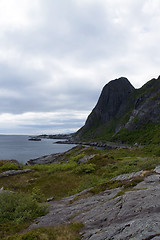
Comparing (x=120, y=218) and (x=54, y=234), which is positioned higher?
(x=120, y=218)

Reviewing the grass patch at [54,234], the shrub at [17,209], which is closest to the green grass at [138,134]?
the shrub at [17,209]

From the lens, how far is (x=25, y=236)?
23.2 ft

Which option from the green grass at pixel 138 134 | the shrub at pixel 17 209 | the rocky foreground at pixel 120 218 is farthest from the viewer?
A: the green grass at pixel 138 134

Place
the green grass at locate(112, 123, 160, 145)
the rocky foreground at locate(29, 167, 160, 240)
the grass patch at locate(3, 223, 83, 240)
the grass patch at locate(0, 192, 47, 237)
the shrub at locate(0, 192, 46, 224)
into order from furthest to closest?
1. the green grass at locate(112, 123, 160, 145)
2. the shrub at locate(0, 192, 46, 224)
3. the grass patch at locate(0, 192, 47, 237)
4. the grass patch at locate(3, 223, 83, 240)
5. the rocky foreground at locate(29, 167, 160, 240)

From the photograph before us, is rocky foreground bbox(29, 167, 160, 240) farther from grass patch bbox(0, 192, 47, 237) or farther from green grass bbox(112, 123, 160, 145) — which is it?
green grass bbox(112, 123, 160, 145)

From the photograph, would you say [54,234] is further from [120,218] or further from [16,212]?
[16,212]

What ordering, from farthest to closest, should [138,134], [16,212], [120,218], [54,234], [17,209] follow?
1. [138,134]
2. [17,209]
3. [16,212]
4. [120,218]
5. [54,234]

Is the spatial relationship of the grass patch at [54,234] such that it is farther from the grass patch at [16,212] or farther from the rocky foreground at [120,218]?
the grass patch at [16,212]

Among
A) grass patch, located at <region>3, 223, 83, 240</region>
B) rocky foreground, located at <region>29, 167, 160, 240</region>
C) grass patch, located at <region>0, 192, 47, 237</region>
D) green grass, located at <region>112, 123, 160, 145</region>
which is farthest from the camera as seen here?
green grass, located at <region>112, 123, 160, 145</region>

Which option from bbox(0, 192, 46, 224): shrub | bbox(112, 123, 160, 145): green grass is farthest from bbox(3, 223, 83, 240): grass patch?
bbox(112, 123, 160, 145): green grass

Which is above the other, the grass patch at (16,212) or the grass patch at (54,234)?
the grass patch at (54,234)

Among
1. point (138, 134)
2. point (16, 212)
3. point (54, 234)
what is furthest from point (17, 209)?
point (138, 134)

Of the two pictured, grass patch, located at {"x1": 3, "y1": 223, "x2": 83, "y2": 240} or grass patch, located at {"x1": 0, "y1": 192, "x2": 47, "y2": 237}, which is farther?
grass patch, located at {"x1": 0, "y1": 192, "x2": 47, "y2": 237}

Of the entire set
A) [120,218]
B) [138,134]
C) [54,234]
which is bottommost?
[54,234]
